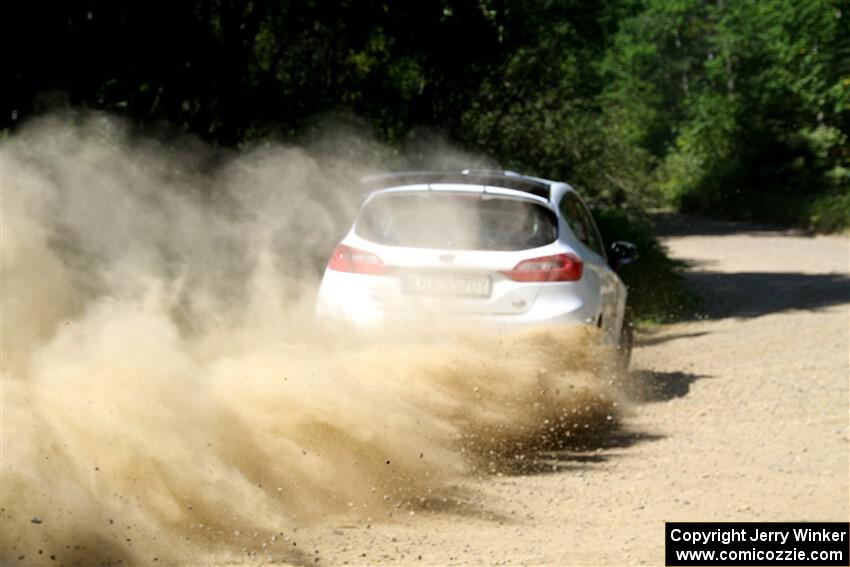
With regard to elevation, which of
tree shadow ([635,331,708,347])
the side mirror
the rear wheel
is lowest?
tree shadow ([635,331,708,347])

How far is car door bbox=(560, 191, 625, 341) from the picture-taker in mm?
9773

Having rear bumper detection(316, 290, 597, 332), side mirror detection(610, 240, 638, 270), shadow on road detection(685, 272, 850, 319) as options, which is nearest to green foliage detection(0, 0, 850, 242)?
shadow on road detection(685, 272, 850, 319)

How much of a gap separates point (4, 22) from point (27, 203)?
492 centimetres

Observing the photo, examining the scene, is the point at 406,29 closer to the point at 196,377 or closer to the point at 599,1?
the point at 196,377

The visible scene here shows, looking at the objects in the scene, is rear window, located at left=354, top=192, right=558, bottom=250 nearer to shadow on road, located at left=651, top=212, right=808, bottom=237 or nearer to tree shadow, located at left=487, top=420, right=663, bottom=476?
tree shadow, located at left=487, top=420, right=663, bottom=476

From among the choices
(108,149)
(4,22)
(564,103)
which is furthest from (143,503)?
(564,103)

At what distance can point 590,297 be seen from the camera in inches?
372

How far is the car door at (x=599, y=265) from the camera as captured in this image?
9773mm

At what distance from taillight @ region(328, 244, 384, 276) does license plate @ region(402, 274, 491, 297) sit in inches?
11.9

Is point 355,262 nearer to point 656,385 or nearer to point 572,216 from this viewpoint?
point 572,216

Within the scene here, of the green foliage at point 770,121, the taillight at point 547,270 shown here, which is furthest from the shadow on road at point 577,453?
the green foliage at point 770,121

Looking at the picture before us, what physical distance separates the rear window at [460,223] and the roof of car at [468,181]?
22 centimetres

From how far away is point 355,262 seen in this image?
9.34m

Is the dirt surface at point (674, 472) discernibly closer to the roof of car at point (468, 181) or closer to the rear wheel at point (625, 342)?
the rear wheel at point (625, 342)
